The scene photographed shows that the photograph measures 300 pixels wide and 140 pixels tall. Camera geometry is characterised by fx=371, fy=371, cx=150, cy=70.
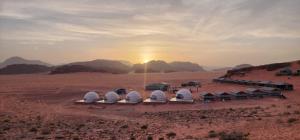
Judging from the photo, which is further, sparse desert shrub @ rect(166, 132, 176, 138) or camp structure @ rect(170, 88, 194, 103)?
camp structure @ rect(170, 88, 194, 103)

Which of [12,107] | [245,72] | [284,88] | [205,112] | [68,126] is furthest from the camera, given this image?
[245,72]

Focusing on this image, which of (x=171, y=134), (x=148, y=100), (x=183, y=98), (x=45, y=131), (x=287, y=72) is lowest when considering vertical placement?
(x=171, y=134)

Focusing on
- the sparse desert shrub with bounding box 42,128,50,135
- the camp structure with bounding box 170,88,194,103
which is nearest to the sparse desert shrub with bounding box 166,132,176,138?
the sparse desert shrub with bounding box 42,128,50,135

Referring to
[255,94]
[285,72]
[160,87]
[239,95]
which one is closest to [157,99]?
[239,95]

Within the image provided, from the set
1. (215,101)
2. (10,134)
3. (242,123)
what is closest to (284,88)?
(215,101)

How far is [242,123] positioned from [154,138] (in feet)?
29.9

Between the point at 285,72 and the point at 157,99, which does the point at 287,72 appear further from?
the point at 157,99

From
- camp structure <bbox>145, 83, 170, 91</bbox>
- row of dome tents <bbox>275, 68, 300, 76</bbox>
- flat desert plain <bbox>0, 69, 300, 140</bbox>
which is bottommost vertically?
flat desert plain <bbox>0, 69, 300, 140</bbox>

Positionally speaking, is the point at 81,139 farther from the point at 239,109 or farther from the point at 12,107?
the point at 12,107

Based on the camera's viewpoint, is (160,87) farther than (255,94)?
Yes

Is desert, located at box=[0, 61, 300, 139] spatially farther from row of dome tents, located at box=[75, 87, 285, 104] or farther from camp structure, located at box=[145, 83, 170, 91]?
camp structure, located at box=[145, 83, 170, 91]

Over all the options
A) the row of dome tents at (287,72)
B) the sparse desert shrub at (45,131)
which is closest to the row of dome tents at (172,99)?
the sparse desert shrub at (45,131)

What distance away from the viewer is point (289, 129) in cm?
2686

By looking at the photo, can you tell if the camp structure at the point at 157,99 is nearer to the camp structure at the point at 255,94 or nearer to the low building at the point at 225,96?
the low building at the point at 225,96
